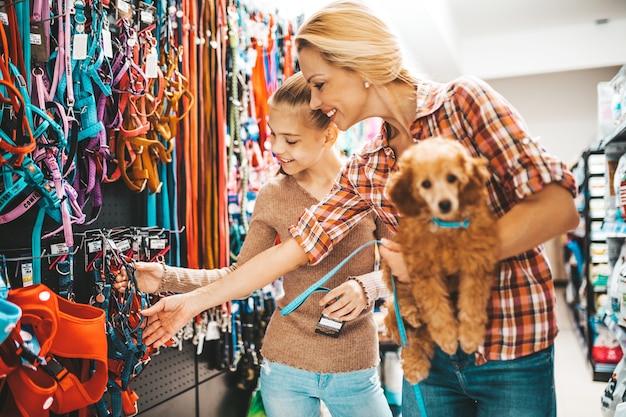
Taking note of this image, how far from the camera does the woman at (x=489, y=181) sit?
0.77m

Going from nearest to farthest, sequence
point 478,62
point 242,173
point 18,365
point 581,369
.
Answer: point 18,365, point 242,173, point 581,369, point 478,62

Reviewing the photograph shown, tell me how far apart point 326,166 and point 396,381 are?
1.92 meters

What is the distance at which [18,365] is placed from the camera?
121cm

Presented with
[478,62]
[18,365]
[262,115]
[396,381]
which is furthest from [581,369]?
[18,365]

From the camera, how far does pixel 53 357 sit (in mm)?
1348

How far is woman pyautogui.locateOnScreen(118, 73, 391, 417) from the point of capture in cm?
153

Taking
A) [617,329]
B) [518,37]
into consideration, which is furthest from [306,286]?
[518,37]

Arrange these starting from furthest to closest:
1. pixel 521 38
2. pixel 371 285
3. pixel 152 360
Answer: pixel 521 38 < pixel 152 360 < pixel 371 285

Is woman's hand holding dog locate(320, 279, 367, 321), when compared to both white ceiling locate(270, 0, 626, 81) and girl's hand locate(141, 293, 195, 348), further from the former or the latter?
white ceiling locate(270, 0, 626, 81)

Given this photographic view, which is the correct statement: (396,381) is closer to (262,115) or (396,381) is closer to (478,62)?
(262,115)

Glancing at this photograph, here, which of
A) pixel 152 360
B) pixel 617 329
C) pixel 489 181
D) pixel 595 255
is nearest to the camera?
pixel 489 181

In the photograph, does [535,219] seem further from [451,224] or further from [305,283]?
[305,283]

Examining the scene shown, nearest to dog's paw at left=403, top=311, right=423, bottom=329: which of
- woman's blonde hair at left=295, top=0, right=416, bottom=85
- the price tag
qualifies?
woman's blonde hair at left=295, top=0, right=416, bottom=85

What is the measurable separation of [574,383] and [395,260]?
4050 mm
